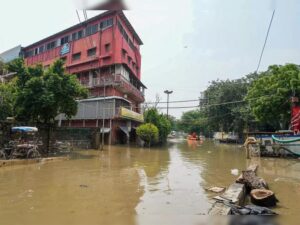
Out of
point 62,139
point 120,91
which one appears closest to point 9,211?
point 62,139

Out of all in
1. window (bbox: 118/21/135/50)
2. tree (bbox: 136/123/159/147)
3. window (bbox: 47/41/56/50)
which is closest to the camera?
tree (bbox: 136/123/159/147)

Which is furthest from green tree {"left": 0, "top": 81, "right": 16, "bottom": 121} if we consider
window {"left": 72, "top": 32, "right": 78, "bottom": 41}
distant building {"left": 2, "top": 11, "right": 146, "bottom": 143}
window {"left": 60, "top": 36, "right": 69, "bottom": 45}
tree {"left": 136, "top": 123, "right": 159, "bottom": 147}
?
window {"left": 60, "top": 36, "right": 69, "bottom": 45}

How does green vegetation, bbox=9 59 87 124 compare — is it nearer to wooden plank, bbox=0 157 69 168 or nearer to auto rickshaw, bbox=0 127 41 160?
auto rickshaw, bbox=0 127 41 160

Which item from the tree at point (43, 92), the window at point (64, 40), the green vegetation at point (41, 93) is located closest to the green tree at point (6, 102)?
the green vegetation at point (41, 93)

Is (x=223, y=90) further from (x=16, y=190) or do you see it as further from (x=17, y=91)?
(x=16, y=190)

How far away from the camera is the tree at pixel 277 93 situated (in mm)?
23906

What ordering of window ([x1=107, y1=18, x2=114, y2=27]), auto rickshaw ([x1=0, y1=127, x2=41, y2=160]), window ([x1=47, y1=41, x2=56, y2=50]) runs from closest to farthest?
auto rickshaw ([x1=0, y1=127, x2=41, y2=160]) < window ([x1=107, y1=18, x2=114, y2=27]) < window ([x1=47, y1=41, x2=56, y2=50])

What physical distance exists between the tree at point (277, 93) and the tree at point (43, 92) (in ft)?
53.4

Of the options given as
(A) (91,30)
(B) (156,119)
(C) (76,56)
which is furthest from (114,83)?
(C) (76,56)

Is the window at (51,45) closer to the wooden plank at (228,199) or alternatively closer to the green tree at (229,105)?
the green tree at (229,105)

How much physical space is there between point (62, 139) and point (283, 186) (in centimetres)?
1744

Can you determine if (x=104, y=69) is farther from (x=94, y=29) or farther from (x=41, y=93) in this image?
(x=41, y=93)

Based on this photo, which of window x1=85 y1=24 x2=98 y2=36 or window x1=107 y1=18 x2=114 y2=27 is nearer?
window x1=107 y1=18 x2=114 y2=27

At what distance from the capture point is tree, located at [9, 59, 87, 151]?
1755 centimetres
